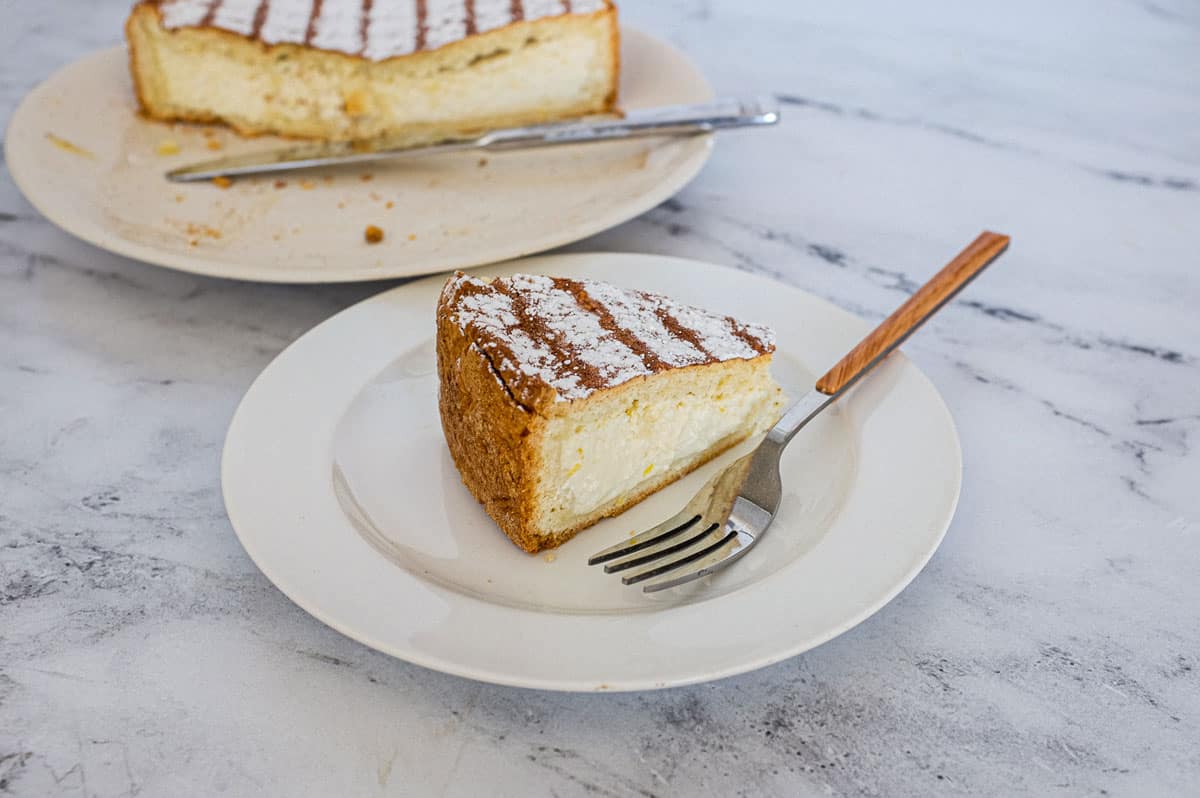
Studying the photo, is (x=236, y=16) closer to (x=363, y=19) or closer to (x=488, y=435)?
(x=363, y=19)

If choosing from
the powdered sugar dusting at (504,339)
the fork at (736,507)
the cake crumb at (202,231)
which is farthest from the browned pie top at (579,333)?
the cake crumb at (202,231)

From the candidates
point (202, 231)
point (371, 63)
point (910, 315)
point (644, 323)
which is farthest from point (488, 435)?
point (371, 63)

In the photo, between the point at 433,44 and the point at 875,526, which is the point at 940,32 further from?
the point at 875,526

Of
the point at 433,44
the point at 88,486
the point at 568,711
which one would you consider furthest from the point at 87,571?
the point at 433,44

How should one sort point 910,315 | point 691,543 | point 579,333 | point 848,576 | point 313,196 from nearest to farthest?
point 848,576 → point 691,543 → point 579,333 → point 910,315 → point 313,196

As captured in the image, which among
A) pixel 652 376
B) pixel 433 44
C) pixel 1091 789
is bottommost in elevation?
pixel 1091 789

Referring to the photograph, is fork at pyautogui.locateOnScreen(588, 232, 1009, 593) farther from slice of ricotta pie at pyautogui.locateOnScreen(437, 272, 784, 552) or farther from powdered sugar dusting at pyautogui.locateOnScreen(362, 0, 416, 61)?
powdered sugar dusting at pyautogui.locateOnScreen(362, 0, 416, 61)
